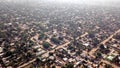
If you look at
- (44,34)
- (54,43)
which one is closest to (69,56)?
(54,43)

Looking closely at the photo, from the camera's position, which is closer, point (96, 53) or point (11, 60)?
point (11, 60)

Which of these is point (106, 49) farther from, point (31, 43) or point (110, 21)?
point (110, 21)

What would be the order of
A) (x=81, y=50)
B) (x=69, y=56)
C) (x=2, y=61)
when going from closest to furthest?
(x=2, y=61) → (x=69, y=56) → (x=81, y=50)

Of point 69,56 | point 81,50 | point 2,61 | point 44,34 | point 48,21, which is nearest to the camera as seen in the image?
point 2,61

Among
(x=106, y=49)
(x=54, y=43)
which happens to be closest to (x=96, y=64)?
(x=106, y=49)

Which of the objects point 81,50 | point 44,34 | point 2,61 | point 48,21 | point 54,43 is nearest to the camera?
point 2,61

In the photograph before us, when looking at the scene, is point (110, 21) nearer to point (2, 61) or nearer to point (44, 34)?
point (44, 34)
